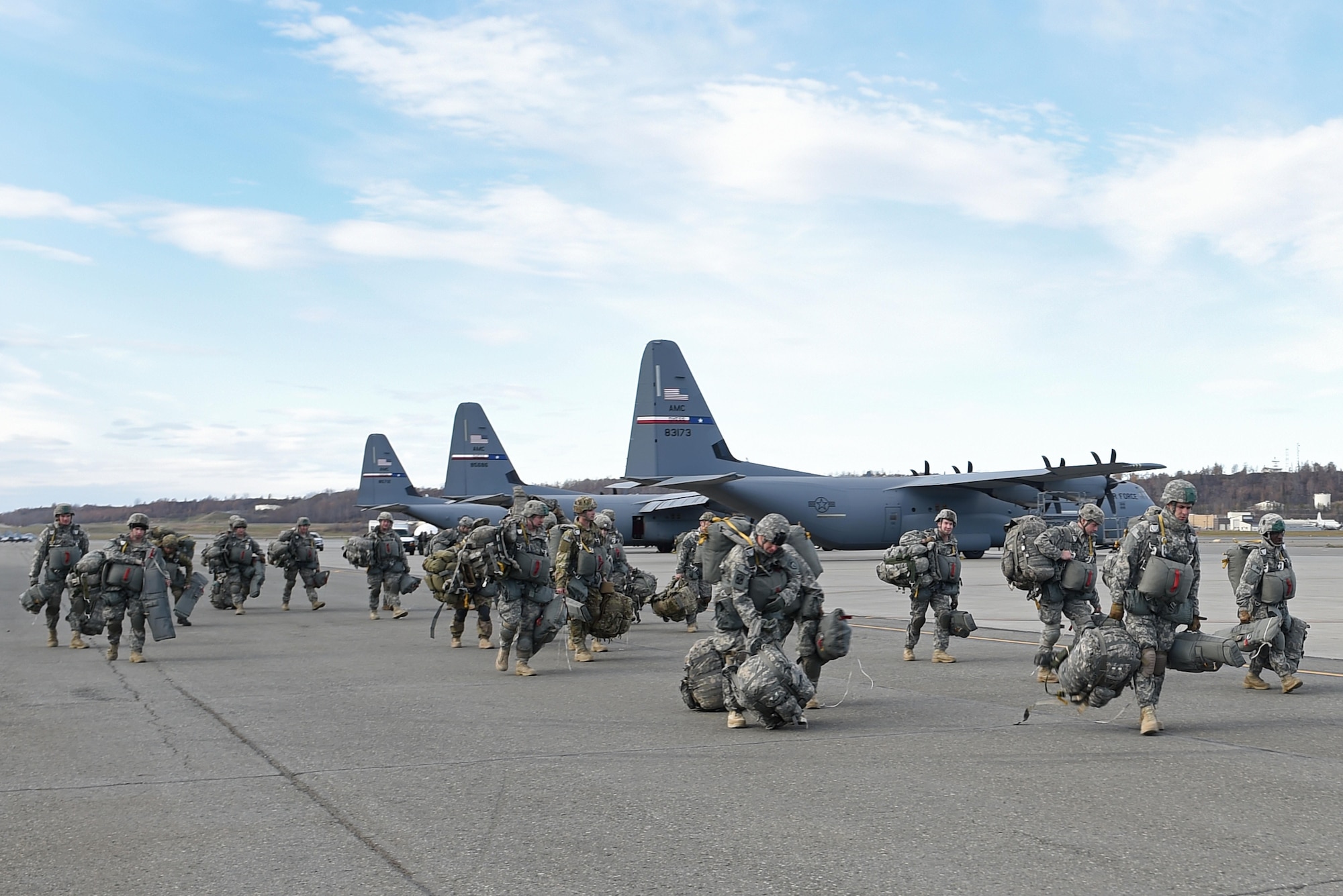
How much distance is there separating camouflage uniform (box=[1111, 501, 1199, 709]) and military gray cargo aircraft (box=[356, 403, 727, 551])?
32.0m

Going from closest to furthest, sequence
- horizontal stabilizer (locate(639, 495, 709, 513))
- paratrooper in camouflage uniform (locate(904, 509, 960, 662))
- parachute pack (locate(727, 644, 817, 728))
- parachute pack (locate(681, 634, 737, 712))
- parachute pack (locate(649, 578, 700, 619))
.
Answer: parachute pack (locate(727, 644, 817, 728)), parachute pack (locate(681, 634, 737, 712)), paratrooper in camouflage uniform (locate(904, 509, 960, 662)), parachute pack (locate(649, 578, 700, 619)), horizontal stabilizer (locate(639, 495, 709, 513))

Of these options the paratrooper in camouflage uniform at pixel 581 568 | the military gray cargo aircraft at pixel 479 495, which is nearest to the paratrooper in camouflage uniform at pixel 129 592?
the paratrooper in camouflage uniform at pixel 581 568

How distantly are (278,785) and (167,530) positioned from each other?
15.1 metres

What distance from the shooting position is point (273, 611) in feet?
76.8

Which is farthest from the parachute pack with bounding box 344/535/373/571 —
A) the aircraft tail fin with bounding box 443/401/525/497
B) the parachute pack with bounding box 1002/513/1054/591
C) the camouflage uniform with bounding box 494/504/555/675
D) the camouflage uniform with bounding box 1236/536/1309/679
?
the aircraft tail fin with bounding box 443/401/525/497

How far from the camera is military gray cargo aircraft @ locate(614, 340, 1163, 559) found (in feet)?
122

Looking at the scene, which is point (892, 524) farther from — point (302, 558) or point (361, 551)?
point (361, 551)

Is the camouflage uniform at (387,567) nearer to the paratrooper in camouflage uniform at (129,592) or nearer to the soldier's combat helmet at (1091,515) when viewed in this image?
the paratrooper in camouflage uniform at (129,592)

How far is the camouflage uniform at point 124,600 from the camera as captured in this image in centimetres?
1386

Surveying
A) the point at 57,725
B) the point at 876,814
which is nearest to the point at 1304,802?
the point at 876,814

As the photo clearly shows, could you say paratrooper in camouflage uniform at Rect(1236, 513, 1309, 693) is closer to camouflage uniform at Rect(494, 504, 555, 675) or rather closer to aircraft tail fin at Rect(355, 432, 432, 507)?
camouflage uniform at Rect(494, 504, 555, 675)

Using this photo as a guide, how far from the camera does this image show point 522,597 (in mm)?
12688

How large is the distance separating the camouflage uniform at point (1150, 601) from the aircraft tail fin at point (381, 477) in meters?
51.5

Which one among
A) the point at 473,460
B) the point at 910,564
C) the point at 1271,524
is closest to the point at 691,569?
the point at 910,564
